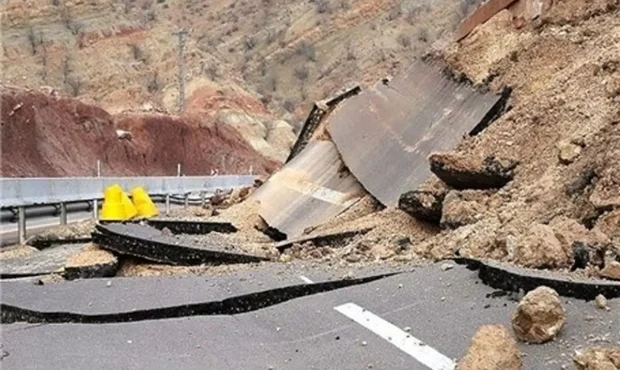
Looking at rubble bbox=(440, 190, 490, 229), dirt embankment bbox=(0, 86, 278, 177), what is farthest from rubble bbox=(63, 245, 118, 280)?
dirt embankment bbox=(0, 86, 278, 177)

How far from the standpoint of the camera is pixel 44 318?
5.27m

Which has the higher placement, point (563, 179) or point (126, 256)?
point (563, 179)

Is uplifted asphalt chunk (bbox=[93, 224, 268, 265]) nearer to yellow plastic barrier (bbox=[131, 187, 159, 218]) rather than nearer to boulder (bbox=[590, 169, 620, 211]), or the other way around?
boulder (bbox=[590, 169, 620, 211])

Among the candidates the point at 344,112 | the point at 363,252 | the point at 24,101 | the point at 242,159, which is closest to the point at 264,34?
the point at 242,159

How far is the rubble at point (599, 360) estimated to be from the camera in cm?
326

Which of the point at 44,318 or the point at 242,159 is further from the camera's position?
the point at 242,159

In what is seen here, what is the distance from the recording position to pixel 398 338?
174 inches

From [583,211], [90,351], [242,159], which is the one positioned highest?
[583,211]

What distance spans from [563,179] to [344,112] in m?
5.36

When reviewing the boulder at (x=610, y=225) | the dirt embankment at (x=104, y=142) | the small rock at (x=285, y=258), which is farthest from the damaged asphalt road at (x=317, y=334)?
the dirt embankment at (x=104, y=142)

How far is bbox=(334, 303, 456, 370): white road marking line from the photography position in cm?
403

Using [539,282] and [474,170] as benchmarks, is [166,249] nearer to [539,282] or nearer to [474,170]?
[474,170]

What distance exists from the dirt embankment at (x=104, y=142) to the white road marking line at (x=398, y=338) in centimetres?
2609

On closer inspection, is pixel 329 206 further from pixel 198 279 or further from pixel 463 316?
pixel 463 316
